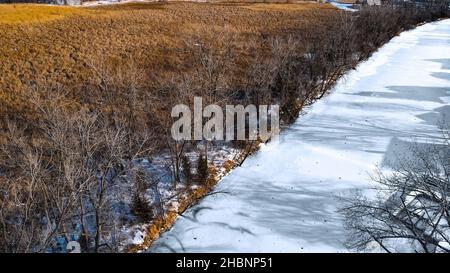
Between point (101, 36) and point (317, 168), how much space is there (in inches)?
1057

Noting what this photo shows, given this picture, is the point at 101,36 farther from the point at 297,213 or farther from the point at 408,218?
the point at 408,218

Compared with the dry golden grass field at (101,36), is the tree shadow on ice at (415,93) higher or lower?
lower

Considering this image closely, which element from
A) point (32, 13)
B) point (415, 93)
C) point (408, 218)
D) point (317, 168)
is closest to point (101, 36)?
point (32, 13)

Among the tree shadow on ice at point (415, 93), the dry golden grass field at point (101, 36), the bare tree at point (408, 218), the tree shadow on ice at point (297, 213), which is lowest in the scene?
the tree shadow on ice at point (297, 213)

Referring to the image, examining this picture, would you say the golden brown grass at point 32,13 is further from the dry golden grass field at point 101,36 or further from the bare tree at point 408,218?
the bare tree at point 408,218

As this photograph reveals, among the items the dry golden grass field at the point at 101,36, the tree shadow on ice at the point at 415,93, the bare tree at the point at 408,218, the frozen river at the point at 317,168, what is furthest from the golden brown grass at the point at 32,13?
the bare tree at the point at 408,218

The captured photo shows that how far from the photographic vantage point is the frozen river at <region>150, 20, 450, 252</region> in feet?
49.6

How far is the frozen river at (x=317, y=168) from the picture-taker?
15133 mm

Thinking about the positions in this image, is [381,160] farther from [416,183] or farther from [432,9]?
[432,9]

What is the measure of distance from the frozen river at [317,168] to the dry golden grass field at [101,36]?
10.2 meters

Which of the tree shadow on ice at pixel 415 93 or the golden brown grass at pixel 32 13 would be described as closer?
the tree shadow on ice at pixel 415 93

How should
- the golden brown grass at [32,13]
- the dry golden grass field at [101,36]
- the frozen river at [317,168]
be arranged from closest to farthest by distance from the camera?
1. the frozen river at [317,168]
2. the dry golden grass field at [101,36]
3. the golden brown grass at [32,13]

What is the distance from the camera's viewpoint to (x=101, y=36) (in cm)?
3750
